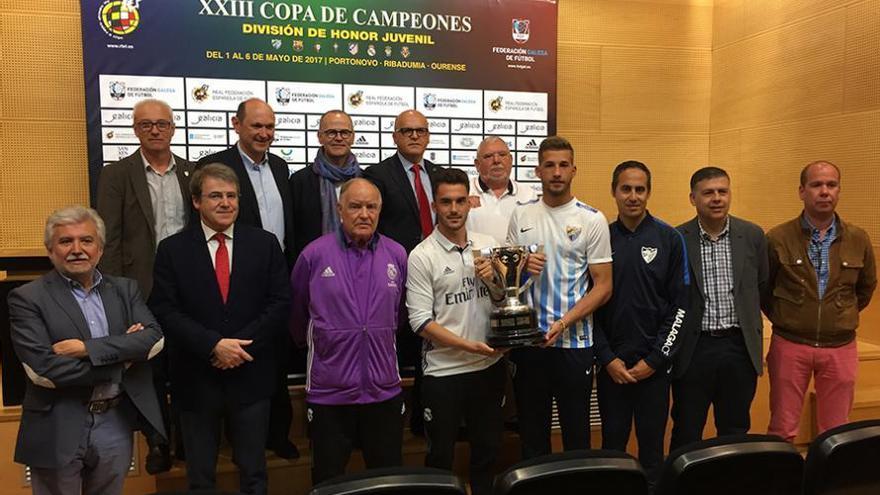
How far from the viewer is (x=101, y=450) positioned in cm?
214

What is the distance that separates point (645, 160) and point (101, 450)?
4.89 m

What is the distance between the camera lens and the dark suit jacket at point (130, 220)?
289 centimetres

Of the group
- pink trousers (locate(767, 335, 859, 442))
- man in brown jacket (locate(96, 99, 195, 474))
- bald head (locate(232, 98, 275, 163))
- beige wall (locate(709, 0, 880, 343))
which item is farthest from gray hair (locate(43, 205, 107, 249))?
beige wall (locate(709, 0, 880, 343))

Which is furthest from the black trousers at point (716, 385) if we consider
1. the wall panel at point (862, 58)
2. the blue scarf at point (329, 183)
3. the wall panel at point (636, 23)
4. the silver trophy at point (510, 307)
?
the wall panel at point (636, 23)

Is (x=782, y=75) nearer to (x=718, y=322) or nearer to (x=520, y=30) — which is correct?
(x=520, y=30)

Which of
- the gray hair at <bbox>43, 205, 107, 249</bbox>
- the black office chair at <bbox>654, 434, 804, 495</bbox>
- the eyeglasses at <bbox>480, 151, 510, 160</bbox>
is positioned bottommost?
the black office chair at <bbox>654, 434, 804, 495</bbox>

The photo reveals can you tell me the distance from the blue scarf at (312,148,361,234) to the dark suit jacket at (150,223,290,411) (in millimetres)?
640

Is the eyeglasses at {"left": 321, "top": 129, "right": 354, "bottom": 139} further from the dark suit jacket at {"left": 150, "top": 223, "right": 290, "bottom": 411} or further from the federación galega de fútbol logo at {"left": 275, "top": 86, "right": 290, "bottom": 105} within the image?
the federación galega de fútbol logo at {"left": 275, "top": 86, "right": 290, "bottom": 105}

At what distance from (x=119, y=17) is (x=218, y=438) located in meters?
3.10

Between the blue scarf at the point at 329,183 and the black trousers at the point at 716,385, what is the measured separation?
72.8 inches

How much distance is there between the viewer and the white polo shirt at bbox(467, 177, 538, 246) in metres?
3.19

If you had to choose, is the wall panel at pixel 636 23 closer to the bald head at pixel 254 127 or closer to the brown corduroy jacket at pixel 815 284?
the brown corduroy jacket at pixel 815 284

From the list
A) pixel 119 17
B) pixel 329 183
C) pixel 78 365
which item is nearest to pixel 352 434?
pixel 78 365

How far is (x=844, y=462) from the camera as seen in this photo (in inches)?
62.7
